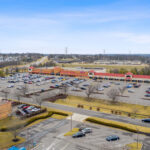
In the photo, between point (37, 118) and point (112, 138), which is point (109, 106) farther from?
point (37, 118)

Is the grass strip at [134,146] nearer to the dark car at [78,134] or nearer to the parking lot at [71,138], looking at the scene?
the parking lot at [71,138]

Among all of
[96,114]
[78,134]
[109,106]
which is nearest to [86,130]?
[78,134]

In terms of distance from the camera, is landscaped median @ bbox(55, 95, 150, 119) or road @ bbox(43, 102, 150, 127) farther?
landscaped median @ bbox(55, 95, 150, 119)

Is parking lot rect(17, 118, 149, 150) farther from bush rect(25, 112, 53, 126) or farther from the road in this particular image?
the road

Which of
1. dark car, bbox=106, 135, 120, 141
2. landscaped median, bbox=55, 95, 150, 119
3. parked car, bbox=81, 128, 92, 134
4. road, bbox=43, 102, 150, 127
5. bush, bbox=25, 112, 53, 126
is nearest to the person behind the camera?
dark car, bbox=106, 135, 120, 141

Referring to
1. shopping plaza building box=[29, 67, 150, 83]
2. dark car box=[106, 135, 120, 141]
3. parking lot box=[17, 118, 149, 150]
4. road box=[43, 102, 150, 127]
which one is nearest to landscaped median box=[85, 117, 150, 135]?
parking lot box=[17, 118, 149, 150]

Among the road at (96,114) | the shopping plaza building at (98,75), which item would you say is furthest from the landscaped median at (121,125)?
the shopping plaza building at (98,75)

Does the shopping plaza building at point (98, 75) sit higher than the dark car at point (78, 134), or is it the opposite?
the shopping plaza building at point (98, 75)

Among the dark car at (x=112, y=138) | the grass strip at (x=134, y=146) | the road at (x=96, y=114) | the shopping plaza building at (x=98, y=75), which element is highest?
the shopping plaza building at (x=98, y=75)

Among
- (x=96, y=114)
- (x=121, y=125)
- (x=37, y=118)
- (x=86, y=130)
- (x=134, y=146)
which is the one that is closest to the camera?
(x=134, y=146)

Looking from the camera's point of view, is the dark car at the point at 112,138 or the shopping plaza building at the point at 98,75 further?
the shopping plaza building at the point at 98,75

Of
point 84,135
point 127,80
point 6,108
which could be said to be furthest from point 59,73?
point 84,135

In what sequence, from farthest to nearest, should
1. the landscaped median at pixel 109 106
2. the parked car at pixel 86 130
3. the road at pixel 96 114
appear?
the landscaped median at pixel 109 106 → the road at pixel 96 114 → the parked car at pixel 86 130
